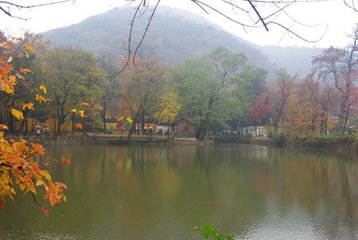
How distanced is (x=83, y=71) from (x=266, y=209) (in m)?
25.2

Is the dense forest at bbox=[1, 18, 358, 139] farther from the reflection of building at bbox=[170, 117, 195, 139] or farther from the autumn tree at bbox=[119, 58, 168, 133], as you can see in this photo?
the reflection of building at bbox=[170, 117, 195, 139]

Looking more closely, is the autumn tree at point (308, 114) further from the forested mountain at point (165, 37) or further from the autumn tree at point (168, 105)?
the forested mountain at point (165, 37)

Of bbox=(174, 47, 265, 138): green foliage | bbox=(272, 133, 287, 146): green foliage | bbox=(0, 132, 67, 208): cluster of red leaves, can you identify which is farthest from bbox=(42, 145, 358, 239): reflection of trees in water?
bbox=(174, 47, 265, 138): green foliage

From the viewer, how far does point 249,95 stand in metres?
45.7

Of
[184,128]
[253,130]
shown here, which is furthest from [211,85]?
[253,130]

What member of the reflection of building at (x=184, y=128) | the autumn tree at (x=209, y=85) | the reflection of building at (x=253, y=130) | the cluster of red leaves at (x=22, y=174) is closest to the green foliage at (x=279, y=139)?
the autumn tree at (x=209, y=85)

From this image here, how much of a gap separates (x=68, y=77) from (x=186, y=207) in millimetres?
23293

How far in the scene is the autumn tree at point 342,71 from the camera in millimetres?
28781

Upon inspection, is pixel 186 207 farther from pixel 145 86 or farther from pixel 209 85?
pixel 209 85

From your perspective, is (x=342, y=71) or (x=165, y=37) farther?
(x=165, y=37)

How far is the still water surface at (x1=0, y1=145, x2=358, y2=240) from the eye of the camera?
6.81 meters

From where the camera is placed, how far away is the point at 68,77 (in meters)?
29.6

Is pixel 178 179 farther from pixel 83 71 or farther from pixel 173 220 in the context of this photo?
pixel 83 71

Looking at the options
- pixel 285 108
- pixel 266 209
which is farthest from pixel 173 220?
pixel 285 108
